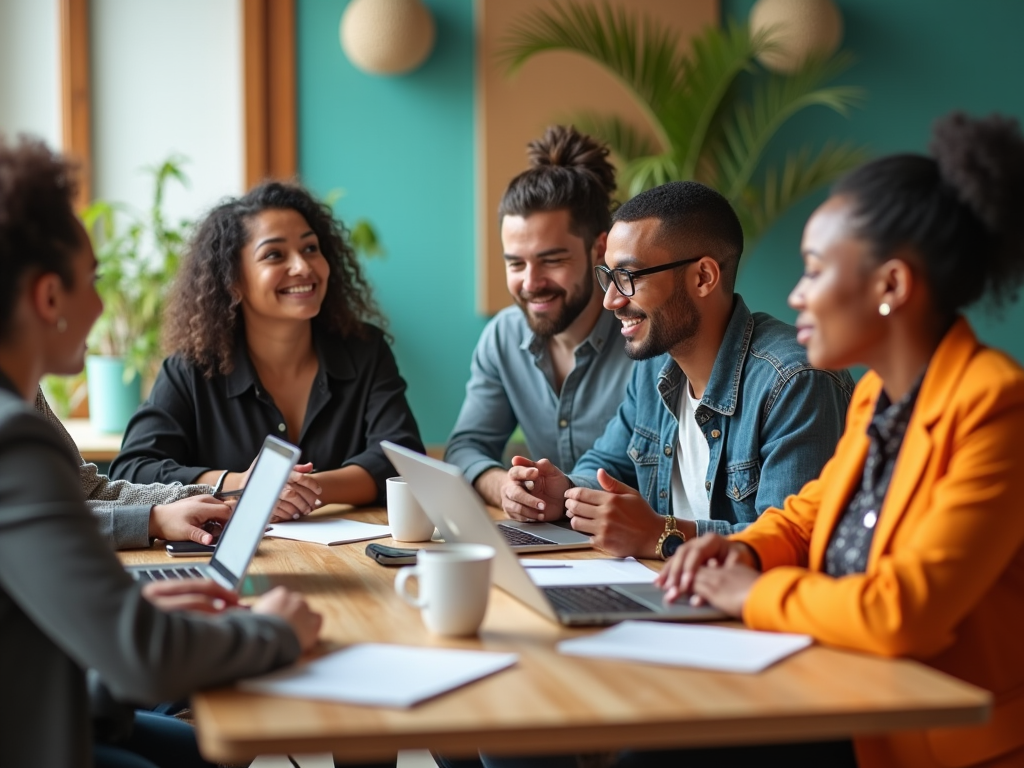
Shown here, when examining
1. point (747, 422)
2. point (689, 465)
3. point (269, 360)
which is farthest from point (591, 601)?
point (269, 360)

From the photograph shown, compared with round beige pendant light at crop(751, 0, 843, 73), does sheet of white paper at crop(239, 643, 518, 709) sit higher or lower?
lower

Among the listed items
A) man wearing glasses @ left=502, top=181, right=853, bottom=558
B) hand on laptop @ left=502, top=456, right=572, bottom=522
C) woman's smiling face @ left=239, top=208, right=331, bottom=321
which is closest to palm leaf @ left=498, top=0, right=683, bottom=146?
woman's smiling face @ left=239, top=208, right=331, bottom=321

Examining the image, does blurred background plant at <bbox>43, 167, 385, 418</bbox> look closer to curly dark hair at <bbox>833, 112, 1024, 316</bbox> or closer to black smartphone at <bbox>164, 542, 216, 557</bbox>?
black smartphone at <bbox>164, 542, 216, 557</bbox>

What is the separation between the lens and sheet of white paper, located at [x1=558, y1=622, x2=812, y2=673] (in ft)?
4.00

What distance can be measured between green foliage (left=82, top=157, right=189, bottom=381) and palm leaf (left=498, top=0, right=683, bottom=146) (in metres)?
1.34

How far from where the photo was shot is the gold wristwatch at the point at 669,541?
1822 mm

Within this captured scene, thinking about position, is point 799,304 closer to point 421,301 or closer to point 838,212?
Result: point 838,212

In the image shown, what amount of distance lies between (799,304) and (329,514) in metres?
1.17

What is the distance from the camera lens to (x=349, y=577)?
1.70 metres

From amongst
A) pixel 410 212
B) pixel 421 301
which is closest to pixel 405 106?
pixel 410 212

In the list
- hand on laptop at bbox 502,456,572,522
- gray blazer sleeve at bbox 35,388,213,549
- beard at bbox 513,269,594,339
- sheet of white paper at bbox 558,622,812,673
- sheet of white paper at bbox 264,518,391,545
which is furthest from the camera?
beard at bbox 513,269,594,339

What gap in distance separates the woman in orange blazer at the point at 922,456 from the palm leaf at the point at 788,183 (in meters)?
2.89

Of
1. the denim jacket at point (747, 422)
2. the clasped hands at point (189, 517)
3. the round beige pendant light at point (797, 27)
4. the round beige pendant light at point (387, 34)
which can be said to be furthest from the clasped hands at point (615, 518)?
the round beige pendant light at point (797, 27)

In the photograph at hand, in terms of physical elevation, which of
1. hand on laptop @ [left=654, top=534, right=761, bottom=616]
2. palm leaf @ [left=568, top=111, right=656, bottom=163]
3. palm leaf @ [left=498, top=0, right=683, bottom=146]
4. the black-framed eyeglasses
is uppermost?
palm leaf @ [left=498, top=0, right=683, bottom=146]
